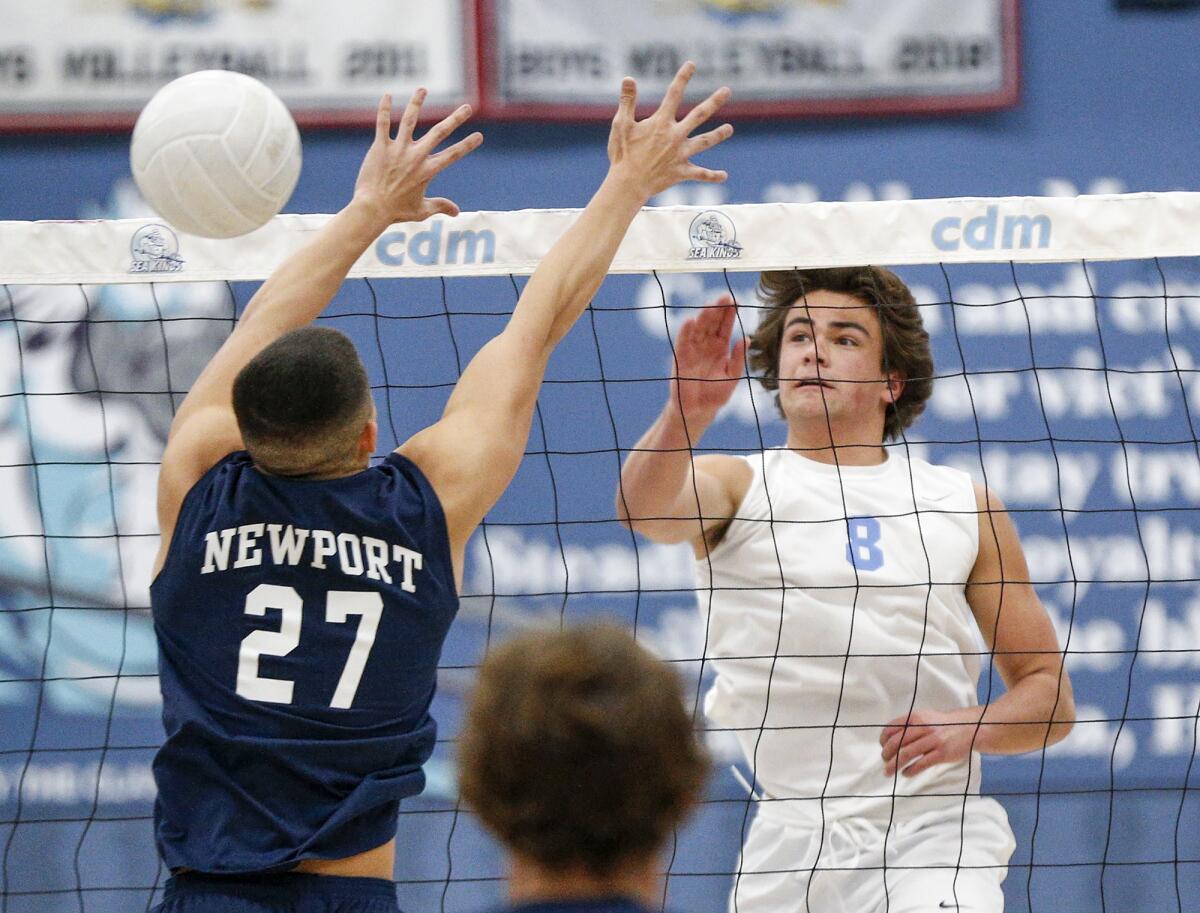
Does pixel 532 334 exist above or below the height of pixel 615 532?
above

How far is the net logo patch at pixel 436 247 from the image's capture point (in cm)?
366

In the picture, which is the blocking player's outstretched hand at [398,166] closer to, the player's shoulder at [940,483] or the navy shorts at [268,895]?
the navy shorts at [268,895]

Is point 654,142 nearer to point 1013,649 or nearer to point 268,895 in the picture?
point 268,895

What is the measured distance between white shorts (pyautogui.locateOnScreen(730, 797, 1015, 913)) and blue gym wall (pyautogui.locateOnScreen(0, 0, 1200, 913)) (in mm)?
1755

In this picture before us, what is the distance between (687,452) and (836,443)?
54 cm

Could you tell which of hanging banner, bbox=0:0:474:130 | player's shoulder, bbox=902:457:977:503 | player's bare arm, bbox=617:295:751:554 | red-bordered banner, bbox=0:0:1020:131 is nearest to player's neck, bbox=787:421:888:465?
player's shoulder, bbox=902:457:977:503

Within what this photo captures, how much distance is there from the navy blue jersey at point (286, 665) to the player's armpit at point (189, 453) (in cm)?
6

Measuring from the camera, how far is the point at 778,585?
3.57 m

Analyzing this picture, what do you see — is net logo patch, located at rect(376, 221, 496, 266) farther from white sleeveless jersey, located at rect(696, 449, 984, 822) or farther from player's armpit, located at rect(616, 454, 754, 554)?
white sleeveless jersey, located at rect(696, 449, 984, 822)

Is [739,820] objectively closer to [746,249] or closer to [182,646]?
[746,249]

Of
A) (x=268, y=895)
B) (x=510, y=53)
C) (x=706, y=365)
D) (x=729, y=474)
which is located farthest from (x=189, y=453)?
(x=510, y=53)

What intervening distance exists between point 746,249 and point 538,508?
2.04 m

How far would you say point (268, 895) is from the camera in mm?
2322

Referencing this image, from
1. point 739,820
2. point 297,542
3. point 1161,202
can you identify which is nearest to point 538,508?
point 739,820
